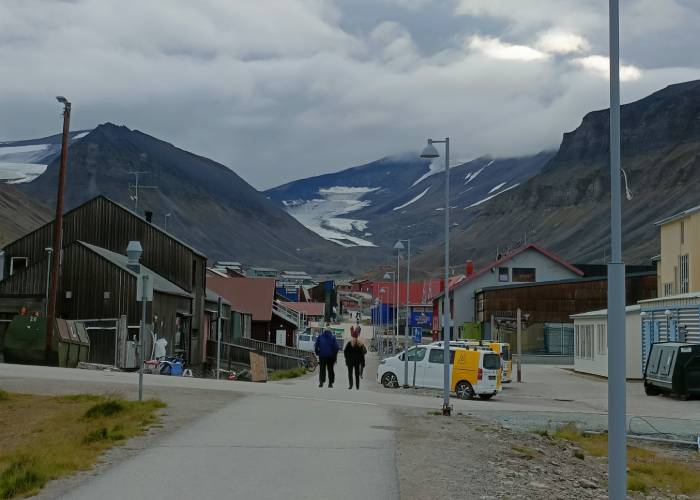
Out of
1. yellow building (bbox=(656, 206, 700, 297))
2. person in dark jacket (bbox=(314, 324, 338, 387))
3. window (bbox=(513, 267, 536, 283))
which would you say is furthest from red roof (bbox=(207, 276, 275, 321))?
person in dark jacket (bbox=(314, 324, 338, 387))

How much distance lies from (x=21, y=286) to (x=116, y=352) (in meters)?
7.22

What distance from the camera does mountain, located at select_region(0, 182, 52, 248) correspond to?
16225 centimetres

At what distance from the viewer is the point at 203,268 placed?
195 feet

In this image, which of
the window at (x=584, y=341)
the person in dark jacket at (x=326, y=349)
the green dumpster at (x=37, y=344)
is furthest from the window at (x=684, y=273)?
the green dumpster at (x=37, y=344)

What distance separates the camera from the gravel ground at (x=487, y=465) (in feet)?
37.5

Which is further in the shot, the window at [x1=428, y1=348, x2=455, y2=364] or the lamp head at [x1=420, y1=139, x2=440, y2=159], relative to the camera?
the window at [x1=428, y1=348, x2=455, y2=364]

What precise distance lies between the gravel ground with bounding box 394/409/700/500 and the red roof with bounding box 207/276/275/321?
6393cm

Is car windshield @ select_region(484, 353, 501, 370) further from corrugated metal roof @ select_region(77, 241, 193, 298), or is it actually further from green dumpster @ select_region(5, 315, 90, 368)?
corrugated metal roof @ select_region(77, 241, 193, 298)

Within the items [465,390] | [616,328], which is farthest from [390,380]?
[616,328]

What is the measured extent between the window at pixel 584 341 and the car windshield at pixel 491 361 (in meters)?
20.5

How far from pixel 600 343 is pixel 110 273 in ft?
78.5

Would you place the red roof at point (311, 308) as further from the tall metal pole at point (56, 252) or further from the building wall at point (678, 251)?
the tall metal pole at point (56, 252)

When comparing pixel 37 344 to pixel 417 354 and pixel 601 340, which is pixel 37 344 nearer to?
pixel 417 354

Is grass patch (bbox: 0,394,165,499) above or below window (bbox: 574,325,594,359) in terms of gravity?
below
